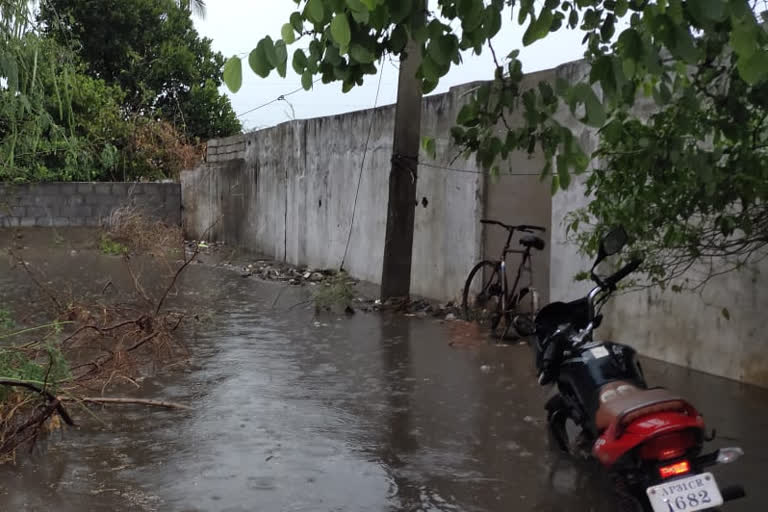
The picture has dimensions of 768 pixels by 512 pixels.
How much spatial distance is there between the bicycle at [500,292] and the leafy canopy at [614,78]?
220 centimetres

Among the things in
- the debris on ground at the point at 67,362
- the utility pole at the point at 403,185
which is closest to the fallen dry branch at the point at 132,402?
the debris on ground at the point at 67,362

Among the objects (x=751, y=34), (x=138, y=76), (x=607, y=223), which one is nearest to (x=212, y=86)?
(x=138, y=76)

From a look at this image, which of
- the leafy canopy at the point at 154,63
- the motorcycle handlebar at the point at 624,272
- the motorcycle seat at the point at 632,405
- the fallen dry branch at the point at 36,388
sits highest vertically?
the leafy canopy at the point at 154,63

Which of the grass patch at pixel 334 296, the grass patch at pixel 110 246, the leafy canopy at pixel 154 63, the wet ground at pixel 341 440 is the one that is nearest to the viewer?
the wet ground at pixel 341 440

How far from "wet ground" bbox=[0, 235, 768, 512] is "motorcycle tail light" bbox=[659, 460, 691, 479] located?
38.5 inches

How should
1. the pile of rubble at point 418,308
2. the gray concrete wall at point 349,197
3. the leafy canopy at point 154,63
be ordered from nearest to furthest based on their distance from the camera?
the pile of rubble at point 418,308
the gray concrete wall at point 349,197
the leafy canopy at point 154,63

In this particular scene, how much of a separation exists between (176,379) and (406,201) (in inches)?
165

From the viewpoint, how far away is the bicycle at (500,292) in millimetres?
7831

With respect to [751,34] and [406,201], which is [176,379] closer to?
[406,201]

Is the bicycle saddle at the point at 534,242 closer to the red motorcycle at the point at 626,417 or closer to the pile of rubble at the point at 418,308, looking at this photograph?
the pile of rubble at the point at 418,308

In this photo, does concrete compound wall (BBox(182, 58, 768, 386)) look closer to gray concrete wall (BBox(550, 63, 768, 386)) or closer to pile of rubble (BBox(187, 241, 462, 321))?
gray concrete wall (BBox(550, 63, 768, 386))

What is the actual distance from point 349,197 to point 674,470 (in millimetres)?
9790

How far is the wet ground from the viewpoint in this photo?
406 cm

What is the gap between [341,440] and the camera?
4949mm
